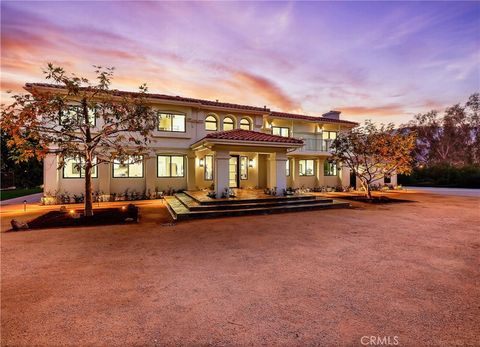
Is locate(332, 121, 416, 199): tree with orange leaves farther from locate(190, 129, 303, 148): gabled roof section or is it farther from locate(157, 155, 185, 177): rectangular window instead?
locate(157, 155, 185, 177): rectangular window

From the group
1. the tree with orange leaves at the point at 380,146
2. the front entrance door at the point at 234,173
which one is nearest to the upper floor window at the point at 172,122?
the front entrance door at the point at 234,173

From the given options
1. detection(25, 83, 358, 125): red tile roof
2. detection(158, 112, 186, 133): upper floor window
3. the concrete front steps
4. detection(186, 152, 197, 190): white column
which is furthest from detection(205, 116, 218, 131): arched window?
the concrete front steps

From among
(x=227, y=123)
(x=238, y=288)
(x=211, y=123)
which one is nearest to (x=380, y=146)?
(x=227, y=123)

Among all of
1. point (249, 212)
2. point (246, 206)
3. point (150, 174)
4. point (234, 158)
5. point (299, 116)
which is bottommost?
point (249, 212)

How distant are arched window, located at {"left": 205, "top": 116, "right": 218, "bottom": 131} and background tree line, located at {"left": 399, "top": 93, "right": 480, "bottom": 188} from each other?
22577 mm

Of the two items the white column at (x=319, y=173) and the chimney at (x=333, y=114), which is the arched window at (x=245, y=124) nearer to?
the white column at (x=319, y=173)

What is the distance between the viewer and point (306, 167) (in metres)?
21.2

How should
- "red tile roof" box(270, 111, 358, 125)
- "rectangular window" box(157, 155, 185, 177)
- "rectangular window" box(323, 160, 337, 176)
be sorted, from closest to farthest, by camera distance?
1. "rectangular window" box(157, 155, 185, 177)
2. "red tile roof" box(270, 111, 358, 125)
3. "rectangular window" box(323, 160, 337, 176)

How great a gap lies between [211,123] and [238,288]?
14736 mm

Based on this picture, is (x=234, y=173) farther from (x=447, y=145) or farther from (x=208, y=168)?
(x=447, y=145)

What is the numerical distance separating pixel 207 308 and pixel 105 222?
710 centimetres

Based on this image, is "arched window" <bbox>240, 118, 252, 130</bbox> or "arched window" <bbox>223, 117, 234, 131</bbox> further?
"arched window" <bbox>240, 118, 252, 130</bbox>
